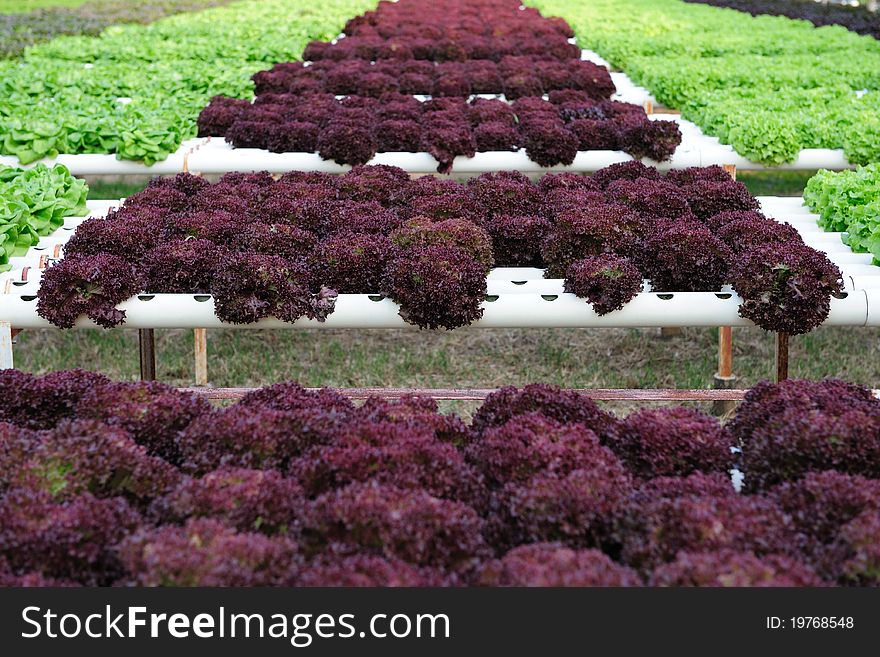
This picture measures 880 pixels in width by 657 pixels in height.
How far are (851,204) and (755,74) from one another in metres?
5.08

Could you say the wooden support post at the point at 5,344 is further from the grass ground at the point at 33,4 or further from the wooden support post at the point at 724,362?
the grass ground at the point at 33,4

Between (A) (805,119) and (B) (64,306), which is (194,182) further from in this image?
(A) (805,119)

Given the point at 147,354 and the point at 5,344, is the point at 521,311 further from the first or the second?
the point at 5,344

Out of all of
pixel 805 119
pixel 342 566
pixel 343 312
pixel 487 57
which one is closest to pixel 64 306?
pixel 343 312

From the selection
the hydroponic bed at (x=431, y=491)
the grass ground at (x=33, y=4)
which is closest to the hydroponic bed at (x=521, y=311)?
the hydroponic bed at (x=431, y=491)

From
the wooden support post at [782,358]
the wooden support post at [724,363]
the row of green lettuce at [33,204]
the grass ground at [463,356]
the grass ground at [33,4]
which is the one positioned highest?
the grass ground at [33,4]

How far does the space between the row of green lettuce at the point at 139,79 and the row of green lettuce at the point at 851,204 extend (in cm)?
455

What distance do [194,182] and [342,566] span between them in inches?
166

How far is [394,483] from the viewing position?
2609mm

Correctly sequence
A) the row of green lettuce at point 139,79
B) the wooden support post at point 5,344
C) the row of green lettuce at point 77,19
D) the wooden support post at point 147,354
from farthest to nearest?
the row of green lettuce at point 77,19 < the row of green lettuce at point 139,79 < the wooden support post at point 147,354 < the wooden support post at point 5,344

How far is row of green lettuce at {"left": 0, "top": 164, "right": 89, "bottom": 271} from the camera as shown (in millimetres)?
5252

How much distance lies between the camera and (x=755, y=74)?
10.2 metres

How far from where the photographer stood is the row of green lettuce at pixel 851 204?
5.16m

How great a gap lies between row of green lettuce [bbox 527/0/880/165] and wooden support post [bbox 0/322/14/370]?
510cm
